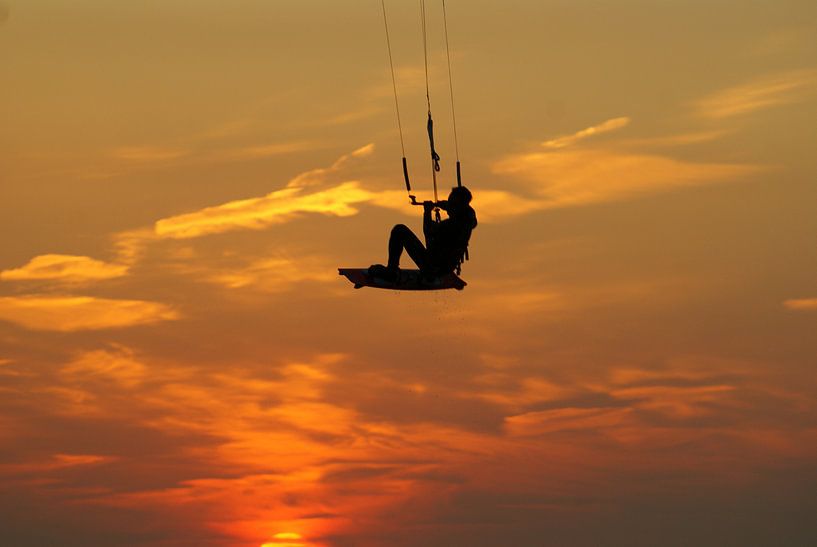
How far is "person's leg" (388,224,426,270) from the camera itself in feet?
99.0

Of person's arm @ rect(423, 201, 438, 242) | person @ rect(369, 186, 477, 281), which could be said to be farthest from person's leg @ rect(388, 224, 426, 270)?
person's arm @ rect(423, 201, 438, 242)

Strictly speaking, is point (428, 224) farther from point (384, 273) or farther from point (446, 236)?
point (384, 273)

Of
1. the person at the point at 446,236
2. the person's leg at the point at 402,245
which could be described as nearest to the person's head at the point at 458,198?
the person at the point at 446,236

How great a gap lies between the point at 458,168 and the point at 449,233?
1542 millimetres

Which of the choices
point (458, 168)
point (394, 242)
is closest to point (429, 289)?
point (394, 242)

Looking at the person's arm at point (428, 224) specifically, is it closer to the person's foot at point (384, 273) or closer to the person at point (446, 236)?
the person at point (446, 236)

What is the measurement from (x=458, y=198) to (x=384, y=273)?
2.59m

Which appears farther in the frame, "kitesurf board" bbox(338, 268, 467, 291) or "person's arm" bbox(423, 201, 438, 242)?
"kitesurf board" bbox(338, 268, 467, 291)

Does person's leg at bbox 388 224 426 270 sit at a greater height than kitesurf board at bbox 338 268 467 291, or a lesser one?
greater

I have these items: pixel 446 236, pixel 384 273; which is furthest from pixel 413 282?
pixel 446 236

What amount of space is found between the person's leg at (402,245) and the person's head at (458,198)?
4.85 ft

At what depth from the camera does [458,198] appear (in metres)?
29.0

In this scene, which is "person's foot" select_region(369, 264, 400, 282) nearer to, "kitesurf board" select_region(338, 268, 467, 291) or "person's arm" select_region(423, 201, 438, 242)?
"kitesurf board" select_region(338, 268, 467, 291)

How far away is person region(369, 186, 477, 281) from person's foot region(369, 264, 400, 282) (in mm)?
530
